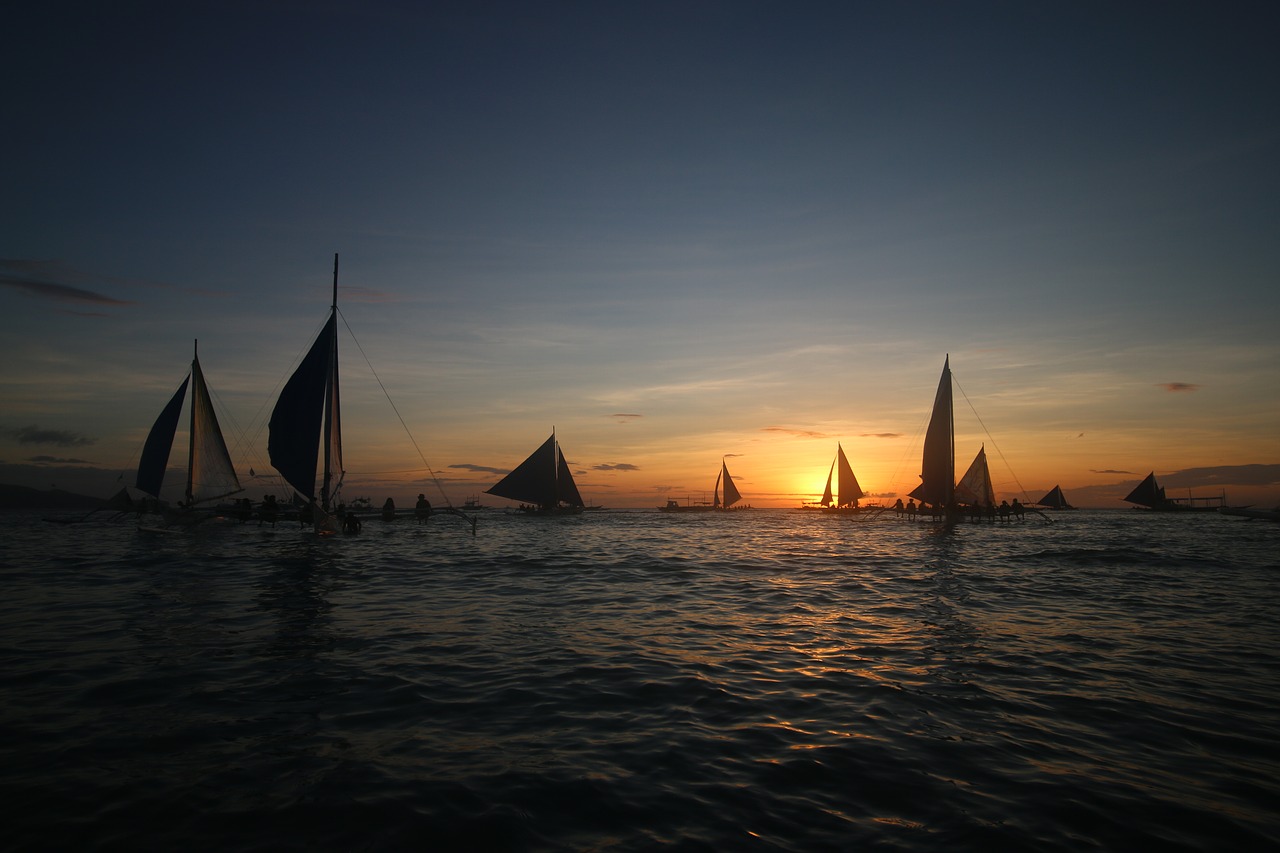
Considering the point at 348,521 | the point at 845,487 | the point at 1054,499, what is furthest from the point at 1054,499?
the point at 348,521

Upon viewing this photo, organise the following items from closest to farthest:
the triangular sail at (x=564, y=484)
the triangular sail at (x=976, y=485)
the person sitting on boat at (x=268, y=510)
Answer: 1. the person sitting on boat at (x=268, y=510)
2. the triangular sail at (x=976, y=485)
3. the triangular sail at (x=564, y=484)

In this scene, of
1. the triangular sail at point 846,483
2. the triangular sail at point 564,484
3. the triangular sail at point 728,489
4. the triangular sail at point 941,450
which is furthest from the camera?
the triangular sail at point 728,489

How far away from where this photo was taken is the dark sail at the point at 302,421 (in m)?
32.8

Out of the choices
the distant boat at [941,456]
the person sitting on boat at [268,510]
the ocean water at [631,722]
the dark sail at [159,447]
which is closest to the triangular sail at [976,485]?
the distant boat at [941,456]

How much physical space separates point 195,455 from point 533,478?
46.0m

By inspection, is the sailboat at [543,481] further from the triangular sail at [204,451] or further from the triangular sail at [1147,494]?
the triangular sail at [1147,494]

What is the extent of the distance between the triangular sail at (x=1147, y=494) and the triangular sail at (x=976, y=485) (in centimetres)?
6078

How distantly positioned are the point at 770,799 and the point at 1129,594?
18510 mm

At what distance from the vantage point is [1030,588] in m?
19.6

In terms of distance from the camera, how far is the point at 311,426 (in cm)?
3300

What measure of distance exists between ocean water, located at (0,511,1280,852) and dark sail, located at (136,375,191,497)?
3571cm

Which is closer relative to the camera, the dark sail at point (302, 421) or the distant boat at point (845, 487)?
the dark sail at point (302, 421)

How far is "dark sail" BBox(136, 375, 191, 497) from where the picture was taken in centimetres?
4516

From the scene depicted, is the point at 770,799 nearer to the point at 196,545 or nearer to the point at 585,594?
the point at 585,594
